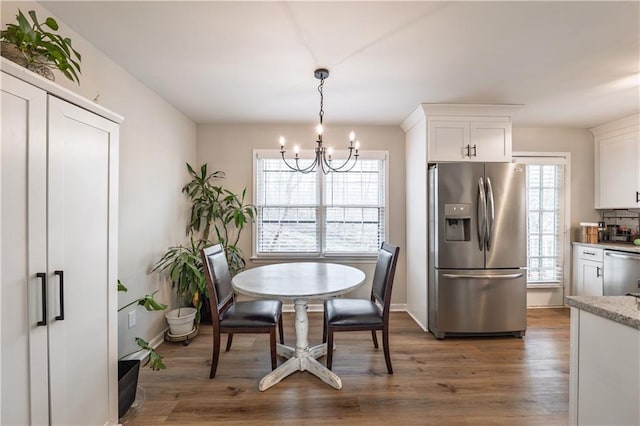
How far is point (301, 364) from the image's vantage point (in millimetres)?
2250

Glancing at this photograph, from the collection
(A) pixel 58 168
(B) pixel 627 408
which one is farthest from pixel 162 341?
(B) pixel 627 408

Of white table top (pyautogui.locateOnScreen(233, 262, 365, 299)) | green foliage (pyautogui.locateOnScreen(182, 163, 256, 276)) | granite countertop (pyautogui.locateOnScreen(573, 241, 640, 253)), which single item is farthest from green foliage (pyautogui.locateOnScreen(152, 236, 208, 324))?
granite countertop (pyautogui.locateOnScreen(573, 241, 640, 253))

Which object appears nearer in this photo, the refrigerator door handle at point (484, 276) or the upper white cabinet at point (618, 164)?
the refrigerator door handle at point (484, 276)

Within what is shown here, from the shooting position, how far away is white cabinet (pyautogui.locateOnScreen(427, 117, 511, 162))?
3074mm

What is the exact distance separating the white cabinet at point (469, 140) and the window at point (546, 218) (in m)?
0.92

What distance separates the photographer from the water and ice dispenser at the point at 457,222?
9.47 feet

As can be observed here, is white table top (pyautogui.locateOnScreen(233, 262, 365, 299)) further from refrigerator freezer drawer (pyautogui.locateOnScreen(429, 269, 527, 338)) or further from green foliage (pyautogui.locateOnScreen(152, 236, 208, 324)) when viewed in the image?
refrigerator freezer drawer (pyautogui.locateOnScreen(429, 269, 527, 338))

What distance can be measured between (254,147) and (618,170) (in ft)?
15.2

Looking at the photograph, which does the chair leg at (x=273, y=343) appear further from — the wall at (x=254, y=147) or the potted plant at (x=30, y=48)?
the potted plant at (x=30, y=48)

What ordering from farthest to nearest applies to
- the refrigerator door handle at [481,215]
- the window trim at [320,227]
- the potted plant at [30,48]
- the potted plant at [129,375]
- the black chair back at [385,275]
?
the window trim at [320,227]
the refrigerator door handle at [481,215]
the black chair back at [385,275]
the potted plant at [129,375]
the potted plant at [30,48]

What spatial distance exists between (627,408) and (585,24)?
81.7 inches

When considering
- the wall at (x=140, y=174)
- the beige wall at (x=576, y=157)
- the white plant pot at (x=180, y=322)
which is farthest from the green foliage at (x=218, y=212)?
the beige wall at (x=576, y=157)

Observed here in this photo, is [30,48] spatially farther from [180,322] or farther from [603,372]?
[603,372]

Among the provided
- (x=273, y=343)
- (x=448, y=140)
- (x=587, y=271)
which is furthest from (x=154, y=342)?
(x=587, y=271)
